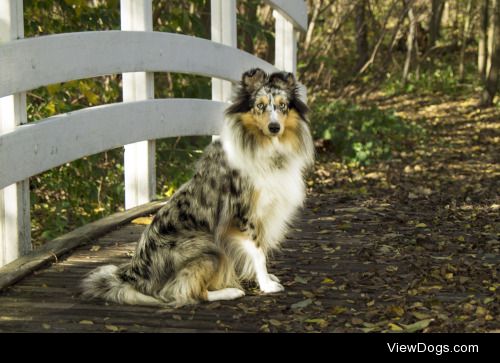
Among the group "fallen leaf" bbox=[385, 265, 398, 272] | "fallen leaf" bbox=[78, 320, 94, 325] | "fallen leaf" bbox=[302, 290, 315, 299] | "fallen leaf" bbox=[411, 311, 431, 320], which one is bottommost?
"fallen leaf" bbox=[411, 311, 431, 320]

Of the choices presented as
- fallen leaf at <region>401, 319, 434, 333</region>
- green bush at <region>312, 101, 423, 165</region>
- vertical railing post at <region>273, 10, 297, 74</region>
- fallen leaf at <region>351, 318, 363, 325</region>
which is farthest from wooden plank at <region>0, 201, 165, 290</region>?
green bush at <region>312, 101, 423, 165</region>

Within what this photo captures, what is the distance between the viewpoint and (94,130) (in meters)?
5.30

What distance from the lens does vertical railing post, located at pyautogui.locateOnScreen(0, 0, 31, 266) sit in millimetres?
4410

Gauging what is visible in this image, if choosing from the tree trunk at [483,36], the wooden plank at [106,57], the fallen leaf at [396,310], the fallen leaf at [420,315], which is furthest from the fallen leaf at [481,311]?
the tree trunk at [483,36]

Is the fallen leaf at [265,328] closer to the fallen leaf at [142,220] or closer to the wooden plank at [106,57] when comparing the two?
the wooden plank at [106,57]

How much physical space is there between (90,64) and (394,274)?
231cm

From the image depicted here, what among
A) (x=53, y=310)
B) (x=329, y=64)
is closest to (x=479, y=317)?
(x=53, y=310)

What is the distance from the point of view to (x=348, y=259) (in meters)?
5.01

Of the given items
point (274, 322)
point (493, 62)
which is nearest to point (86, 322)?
point (274, 322)

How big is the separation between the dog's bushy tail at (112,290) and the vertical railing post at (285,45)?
4.94m

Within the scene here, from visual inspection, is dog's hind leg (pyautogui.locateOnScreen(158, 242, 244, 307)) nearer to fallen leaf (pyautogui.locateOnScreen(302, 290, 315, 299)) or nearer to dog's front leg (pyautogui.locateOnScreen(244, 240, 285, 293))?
dog's front leg (pyautogui.locateOnScreen(244, 240, 285, 293))

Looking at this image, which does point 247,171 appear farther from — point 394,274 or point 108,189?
point 108,189

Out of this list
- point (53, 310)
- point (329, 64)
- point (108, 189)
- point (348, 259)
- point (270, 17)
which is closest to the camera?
point (53, 310)

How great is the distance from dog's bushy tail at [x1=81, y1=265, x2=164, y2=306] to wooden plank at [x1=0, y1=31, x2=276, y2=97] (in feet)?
3.65
